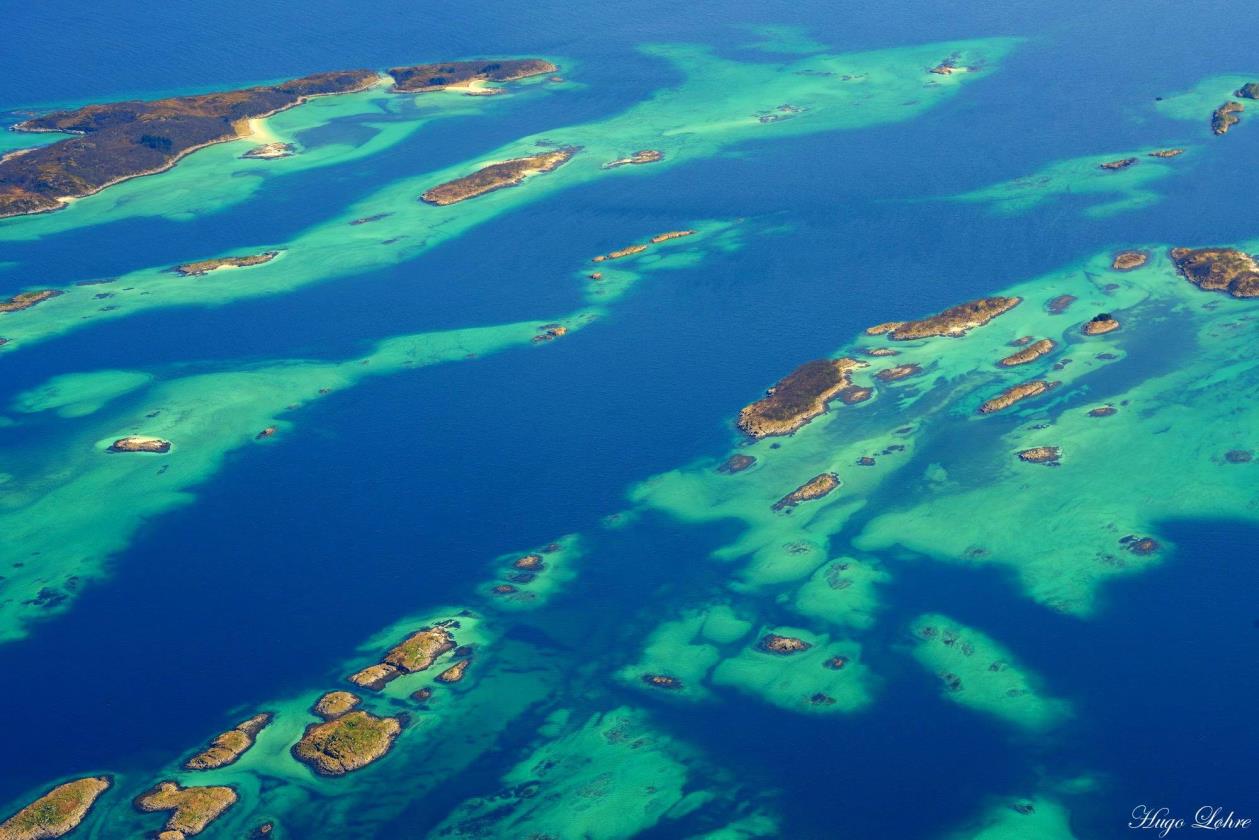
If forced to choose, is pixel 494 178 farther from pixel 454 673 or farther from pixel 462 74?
pixel 454 673

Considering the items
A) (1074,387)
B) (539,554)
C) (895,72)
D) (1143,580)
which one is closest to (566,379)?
(539,554)

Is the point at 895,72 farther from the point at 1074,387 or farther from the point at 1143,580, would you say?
the point at 1143,580

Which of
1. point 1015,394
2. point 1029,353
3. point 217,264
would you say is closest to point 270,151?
point 217,264

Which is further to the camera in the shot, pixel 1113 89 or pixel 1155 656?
pixel 1113 89

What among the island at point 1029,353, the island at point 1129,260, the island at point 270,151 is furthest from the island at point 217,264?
the island at point 1129,260

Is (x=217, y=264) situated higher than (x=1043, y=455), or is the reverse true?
(x=217, y=264)

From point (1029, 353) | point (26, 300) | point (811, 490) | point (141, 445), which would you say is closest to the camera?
point (811, 490)
